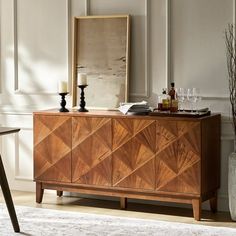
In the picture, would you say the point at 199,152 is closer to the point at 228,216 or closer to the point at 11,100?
the point at 228,216

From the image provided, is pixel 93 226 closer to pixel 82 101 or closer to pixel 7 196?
pixel 7 196

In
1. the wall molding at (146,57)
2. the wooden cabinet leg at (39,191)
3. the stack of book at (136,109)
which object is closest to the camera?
the stack of book at (136,109)

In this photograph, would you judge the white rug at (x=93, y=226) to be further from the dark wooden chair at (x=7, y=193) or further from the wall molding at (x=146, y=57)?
the wall molding at (x=146, y=57)

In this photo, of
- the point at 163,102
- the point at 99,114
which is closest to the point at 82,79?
the point at 99,114

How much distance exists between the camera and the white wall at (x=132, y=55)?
17.8 ft

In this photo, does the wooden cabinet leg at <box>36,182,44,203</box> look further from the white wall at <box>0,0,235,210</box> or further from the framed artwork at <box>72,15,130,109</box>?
the framed artwork at <box>72,15,130,109</box>

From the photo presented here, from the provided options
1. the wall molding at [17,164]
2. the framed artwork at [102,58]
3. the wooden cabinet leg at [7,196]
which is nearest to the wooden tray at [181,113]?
the framed artwork at [102,58]

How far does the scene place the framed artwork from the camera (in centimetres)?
573

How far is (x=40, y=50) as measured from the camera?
6.14 meters

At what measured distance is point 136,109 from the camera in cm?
533

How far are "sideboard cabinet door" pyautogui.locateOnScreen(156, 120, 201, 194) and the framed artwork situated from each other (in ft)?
2.39

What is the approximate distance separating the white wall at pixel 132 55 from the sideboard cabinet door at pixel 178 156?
1.68ft

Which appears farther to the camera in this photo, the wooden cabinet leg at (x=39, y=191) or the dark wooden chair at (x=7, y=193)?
the wooden cabinet leg at (x=39, y=191)

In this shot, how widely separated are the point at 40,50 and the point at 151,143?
164cm
